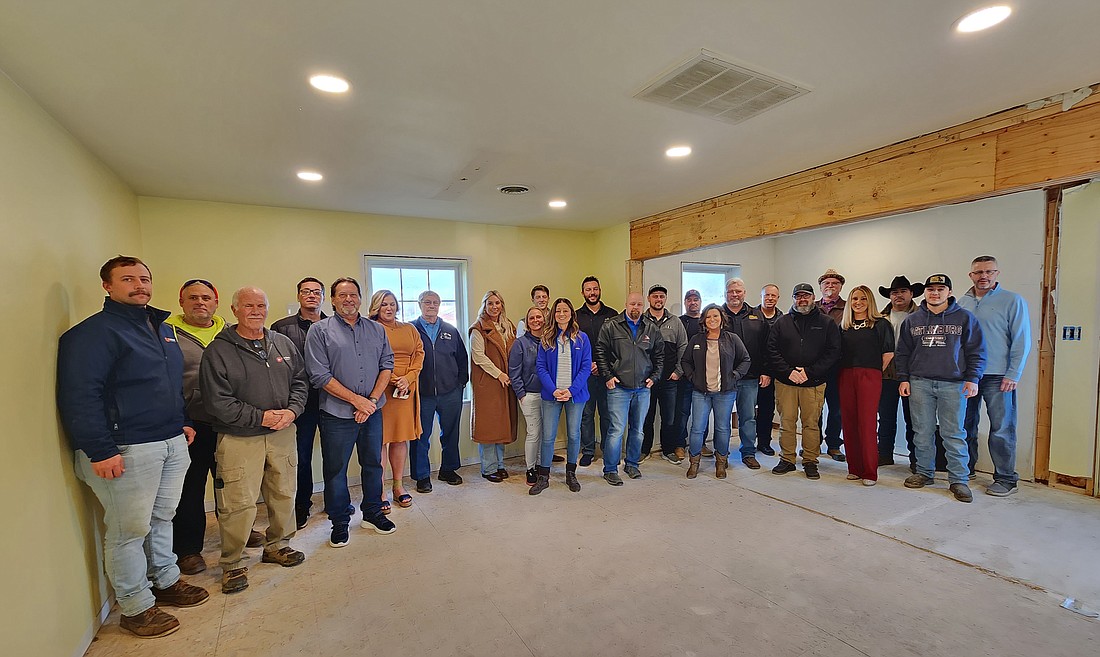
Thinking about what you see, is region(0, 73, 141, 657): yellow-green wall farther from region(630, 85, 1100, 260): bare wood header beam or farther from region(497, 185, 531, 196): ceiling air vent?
region(630, 85, 1100, 260): bare wood header beam

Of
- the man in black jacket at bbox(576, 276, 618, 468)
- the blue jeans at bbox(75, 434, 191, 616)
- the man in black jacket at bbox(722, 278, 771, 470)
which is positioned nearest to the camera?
the blue jeans at bbox(75, 434, 191, 616)

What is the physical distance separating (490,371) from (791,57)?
3046mm

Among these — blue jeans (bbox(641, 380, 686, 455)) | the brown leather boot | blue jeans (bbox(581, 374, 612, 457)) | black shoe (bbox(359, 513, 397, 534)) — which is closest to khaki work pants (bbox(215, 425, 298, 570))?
black shoe (bbox(359, 513, 397, 534))

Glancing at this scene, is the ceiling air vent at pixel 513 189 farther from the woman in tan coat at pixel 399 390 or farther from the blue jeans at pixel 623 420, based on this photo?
the blue jeans at pixel 623 420

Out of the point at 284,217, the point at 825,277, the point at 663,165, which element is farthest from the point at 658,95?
the point at 284,217

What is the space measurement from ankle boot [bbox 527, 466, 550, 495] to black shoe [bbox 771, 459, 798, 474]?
1.97 metres

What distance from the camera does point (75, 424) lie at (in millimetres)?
1986

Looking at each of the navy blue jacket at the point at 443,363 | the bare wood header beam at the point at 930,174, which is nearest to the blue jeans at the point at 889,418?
the bare wood header beam at the point at 930,174

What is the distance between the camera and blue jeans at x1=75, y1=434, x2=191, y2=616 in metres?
2.12

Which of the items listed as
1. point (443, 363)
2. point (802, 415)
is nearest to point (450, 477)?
point (443, 363)

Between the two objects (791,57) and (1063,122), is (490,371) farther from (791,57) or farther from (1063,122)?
(1063,122)

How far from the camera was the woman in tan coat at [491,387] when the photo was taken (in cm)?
424

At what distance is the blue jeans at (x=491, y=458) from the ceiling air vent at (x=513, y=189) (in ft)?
7.03

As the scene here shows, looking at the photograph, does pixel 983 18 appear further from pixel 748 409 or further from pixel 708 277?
pixel 708 277
